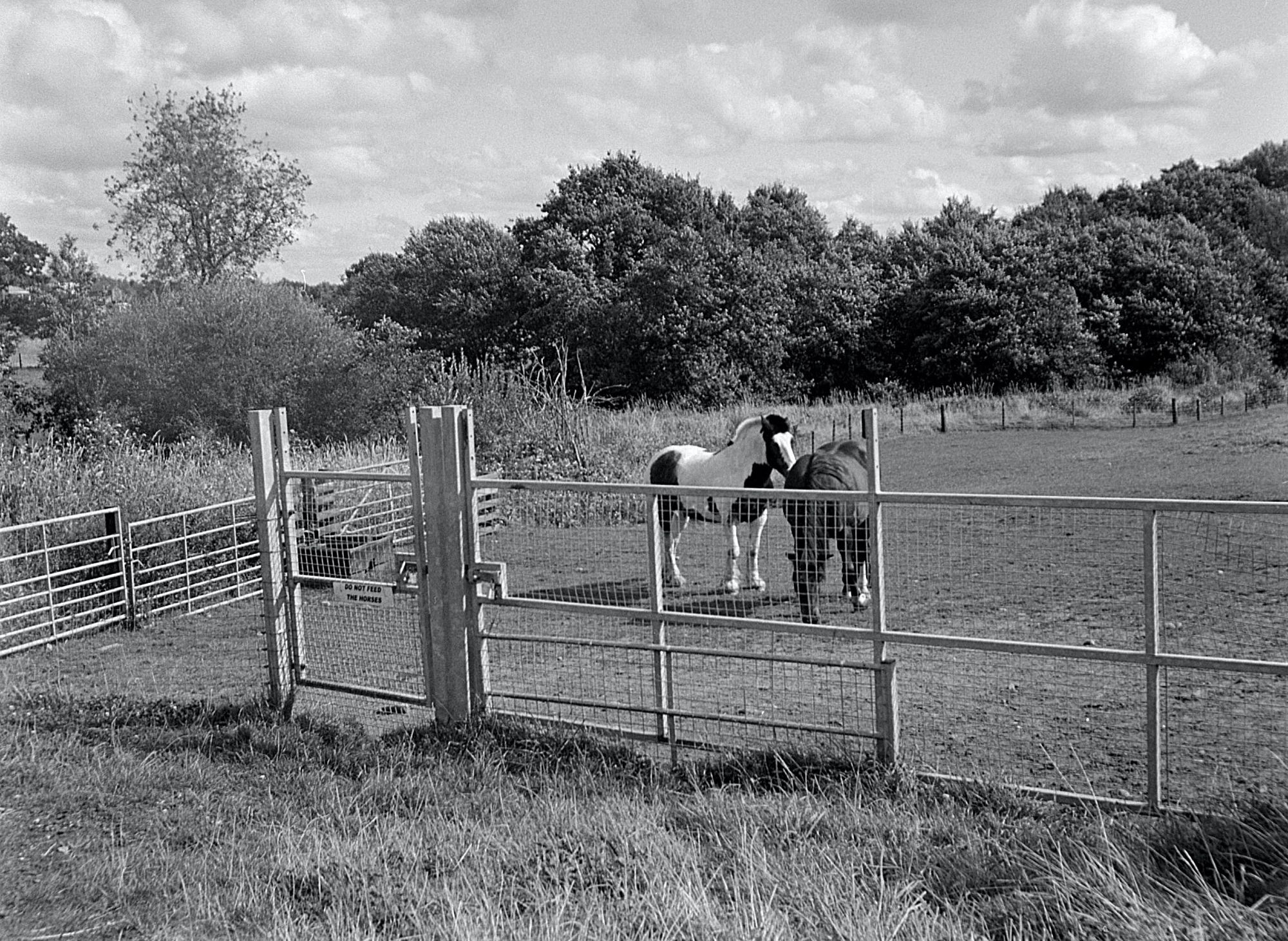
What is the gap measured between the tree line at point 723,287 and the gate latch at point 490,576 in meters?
21.4

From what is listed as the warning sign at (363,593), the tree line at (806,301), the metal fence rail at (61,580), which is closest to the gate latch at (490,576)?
the warning sign at (363,593)

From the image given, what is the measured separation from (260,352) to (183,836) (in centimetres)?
2127

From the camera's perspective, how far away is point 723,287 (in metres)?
38.0

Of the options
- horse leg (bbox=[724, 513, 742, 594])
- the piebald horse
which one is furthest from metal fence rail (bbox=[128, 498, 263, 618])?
horse leg (bbox=[724, 513, 742, 594])

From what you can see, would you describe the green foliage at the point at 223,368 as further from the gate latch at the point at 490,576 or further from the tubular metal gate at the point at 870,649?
the gate latch at the point at 490,576

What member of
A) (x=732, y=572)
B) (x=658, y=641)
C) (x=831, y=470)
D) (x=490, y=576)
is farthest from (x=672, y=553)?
(x=658, y=641)

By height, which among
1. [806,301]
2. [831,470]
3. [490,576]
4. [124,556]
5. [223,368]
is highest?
[806,301]

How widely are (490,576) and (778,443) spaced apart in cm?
528

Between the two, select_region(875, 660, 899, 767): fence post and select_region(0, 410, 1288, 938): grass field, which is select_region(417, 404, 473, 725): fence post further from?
select_region(875, 660, 899, 767): fence post

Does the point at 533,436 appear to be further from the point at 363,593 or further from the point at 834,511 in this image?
the point at 363,593

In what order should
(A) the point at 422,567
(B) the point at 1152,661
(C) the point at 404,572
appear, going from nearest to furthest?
(B) the point at 1152,661, (A) the point at 422,567, (C) the point at 404,572

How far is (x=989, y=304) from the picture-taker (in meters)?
40.9

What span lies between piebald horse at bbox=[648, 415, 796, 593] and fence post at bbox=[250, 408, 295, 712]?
12.3 ft

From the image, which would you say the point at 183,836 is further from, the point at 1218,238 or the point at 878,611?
the point at 1218,238
